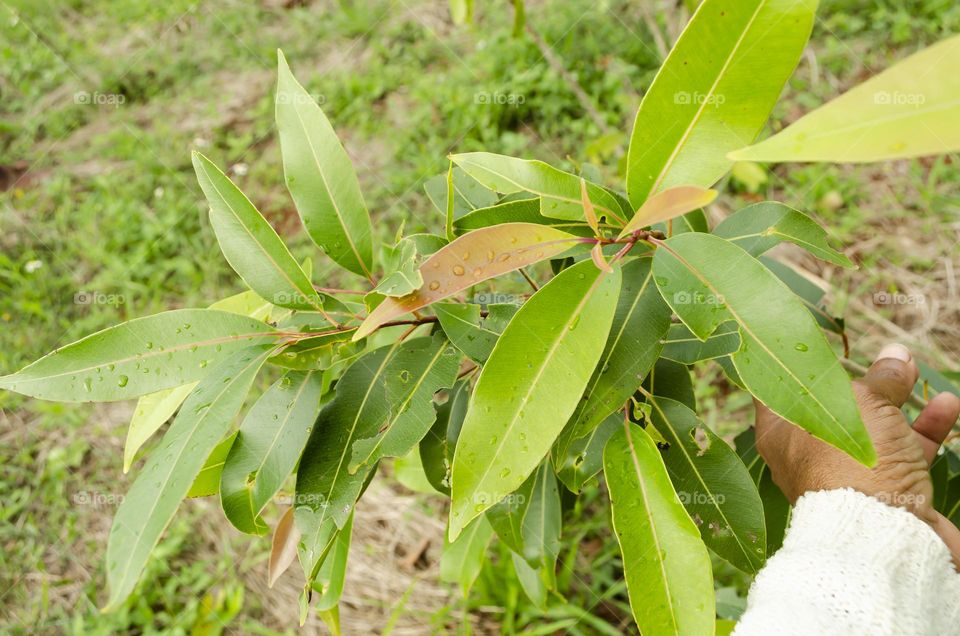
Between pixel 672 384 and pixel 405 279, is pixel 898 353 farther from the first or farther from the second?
pixel 405 279

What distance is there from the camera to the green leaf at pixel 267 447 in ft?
2.32

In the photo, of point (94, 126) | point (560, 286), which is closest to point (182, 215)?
point (94, 126)

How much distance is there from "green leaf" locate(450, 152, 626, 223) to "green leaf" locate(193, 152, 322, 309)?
239 mm

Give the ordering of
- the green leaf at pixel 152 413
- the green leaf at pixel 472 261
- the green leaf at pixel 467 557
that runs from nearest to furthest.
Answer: the green leaf at pixel 472 261
the green leaf at pixel 152 413
the green leaf at pixel 467 557

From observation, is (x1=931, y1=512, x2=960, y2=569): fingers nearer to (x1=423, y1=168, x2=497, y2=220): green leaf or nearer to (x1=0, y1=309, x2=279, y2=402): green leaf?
(x1=423, y1=168, x2=497, y2=220): green leaf

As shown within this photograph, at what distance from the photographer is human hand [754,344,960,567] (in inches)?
30.9

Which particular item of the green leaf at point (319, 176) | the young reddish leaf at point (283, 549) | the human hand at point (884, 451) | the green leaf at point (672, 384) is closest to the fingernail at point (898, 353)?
the human hand at point (884, 451)

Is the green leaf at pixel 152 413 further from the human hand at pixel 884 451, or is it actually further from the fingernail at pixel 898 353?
the fingernail at pixel 898 353

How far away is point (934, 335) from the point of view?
191 cm

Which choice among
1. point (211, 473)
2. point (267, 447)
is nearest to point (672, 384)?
point (267, 447)

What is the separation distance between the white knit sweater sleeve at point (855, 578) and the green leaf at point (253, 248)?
0.61m

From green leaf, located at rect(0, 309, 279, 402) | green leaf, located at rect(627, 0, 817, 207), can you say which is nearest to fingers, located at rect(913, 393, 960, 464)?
green leaf, located at rect(627, 0, 817, 207)

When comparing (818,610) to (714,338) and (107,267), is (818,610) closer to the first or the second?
(714,338)

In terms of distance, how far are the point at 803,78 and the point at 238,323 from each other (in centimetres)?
241
